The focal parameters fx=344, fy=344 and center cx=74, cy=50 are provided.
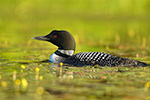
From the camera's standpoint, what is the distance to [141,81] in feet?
18.2

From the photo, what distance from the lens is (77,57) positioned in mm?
7211

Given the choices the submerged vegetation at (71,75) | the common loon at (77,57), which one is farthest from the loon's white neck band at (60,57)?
the submerged vegetation at (71,75)

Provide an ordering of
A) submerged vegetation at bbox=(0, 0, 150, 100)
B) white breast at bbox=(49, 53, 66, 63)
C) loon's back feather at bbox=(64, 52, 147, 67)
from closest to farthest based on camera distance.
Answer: submerged vegetation at bbox=(0, 0, 150, 100) → loon's back feather at bbox=(64, 52, 147, 67) → white breast at bbox=(49, 53, 66, 63)

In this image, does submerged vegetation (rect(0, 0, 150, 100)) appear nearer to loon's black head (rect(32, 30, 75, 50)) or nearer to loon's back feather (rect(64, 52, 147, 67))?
loon's back feather (rect(64, 52, 147, 67))

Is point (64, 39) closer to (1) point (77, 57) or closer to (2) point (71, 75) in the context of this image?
(1) point (77, 57)

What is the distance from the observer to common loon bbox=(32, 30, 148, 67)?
6.88 m

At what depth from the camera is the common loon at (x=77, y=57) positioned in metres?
6.88

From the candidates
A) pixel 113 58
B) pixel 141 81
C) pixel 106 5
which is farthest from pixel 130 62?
pixel 106 5

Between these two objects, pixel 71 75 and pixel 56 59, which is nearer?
pixel 71 75

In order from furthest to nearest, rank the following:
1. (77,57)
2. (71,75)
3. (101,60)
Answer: (77,57) < (101,60) < (71,75)

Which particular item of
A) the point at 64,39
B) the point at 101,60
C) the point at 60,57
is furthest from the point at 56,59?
the point at 101,60

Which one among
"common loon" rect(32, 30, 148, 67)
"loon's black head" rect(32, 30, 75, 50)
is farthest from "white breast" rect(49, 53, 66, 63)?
"loon's black head" rect(32, 30, 75, 50)

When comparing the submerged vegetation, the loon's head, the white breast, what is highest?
→ the loon's head

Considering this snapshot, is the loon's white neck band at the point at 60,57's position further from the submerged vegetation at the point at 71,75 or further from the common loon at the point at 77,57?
the submerged vegetation at the point at 71,75
